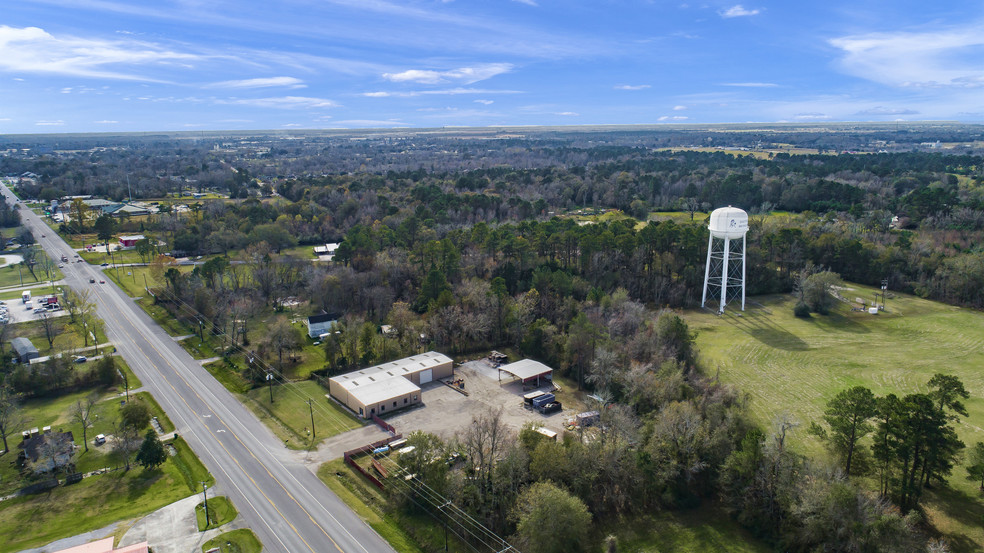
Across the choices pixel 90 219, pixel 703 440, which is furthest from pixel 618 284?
pixel 90 219

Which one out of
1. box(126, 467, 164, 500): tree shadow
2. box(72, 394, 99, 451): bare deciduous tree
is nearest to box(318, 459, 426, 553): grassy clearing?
box(126, 467, 164, 500): tree shadow

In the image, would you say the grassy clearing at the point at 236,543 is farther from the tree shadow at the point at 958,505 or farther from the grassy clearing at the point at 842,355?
the tree shadow at the point at 958,505

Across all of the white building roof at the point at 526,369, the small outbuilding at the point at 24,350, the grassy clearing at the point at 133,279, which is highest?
the grassy clearing at the point at 133,279

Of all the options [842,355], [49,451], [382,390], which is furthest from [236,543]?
[842,355]

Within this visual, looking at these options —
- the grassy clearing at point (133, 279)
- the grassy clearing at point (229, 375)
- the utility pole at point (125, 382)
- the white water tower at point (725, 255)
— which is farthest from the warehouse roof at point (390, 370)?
the grassy clearing at point (133, 279)

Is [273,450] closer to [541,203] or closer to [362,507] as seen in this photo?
[362,507]
